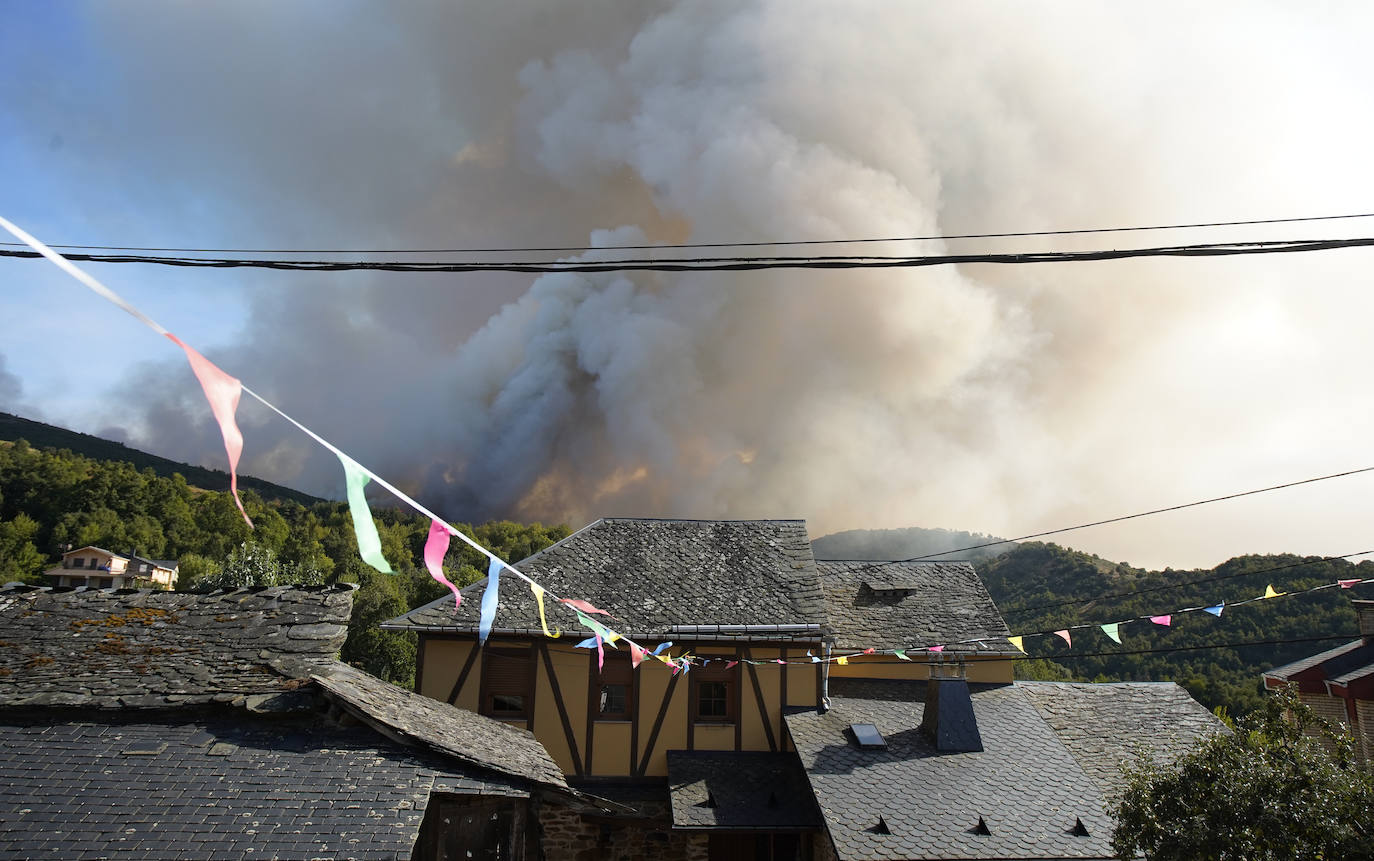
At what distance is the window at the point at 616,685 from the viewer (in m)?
15.2

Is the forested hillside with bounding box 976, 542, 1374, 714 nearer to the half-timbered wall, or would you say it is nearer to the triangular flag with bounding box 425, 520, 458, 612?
the half-timbered wall

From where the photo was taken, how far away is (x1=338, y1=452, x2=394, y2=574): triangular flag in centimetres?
420

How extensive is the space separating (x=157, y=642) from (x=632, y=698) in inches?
324

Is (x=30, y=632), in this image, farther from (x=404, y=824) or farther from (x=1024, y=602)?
(x=1024, y=602)

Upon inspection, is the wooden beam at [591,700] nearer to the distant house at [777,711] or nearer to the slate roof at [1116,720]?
the distant house at [777,711]

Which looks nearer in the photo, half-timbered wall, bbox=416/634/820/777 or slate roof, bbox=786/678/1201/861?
slate roof, bbox=786/678/1201/861

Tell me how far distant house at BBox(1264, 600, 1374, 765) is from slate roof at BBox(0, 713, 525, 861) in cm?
1768

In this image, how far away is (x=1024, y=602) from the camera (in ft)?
146

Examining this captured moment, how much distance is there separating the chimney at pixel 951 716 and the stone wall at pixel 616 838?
4426mm

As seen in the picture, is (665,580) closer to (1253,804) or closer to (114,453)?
(1253,804)

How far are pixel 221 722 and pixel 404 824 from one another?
2514 mm

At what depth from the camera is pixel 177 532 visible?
69062 mm

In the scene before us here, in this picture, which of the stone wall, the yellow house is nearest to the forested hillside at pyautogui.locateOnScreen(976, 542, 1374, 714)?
the yellow house

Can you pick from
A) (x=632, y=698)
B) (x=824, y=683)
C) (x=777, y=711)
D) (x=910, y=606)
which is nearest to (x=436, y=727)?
(x=632, y=698)
